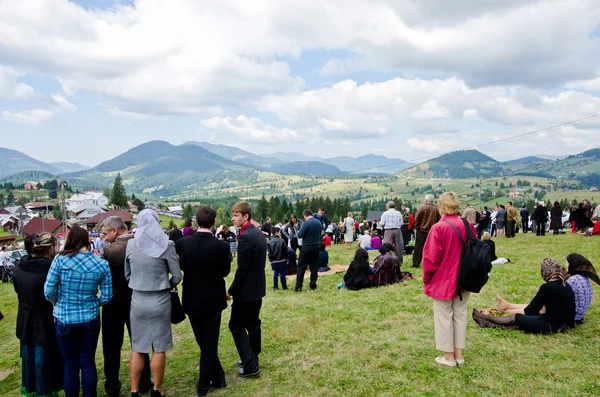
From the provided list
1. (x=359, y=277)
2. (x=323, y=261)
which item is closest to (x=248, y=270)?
(x=359, y=277)

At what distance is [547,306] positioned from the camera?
6.18 metres

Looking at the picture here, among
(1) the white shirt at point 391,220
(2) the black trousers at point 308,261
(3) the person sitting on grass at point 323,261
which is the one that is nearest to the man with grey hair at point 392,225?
(1) the white shirt at point 391,220

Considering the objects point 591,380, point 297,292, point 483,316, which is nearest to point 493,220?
point 297,292

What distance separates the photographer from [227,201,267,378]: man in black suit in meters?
5.32

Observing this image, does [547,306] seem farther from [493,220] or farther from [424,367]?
[493,220]

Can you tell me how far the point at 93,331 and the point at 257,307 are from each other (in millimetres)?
1995

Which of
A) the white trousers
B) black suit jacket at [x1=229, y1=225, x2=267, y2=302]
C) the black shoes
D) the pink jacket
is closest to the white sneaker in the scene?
the white trousers

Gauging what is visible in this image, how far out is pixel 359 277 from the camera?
35.6ft

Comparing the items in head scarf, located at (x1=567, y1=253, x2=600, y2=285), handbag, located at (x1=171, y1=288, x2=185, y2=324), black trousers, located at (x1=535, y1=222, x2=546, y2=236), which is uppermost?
head scarf, located at (x1=567, y1=253, x2=600, y2=285)

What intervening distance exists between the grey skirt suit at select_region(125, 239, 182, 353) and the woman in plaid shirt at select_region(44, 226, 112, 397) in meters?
0.35

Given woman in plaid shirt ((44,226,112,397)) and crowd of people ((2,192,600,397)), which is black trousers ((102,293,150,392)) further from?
woman in plaid shirt ((44,226,112,397))

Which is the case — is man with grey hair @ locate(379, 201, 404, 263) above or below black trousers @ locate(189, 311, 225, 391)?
above

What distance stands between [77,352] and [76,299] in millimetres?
664

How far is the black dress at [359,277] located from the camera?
10.8 metres
